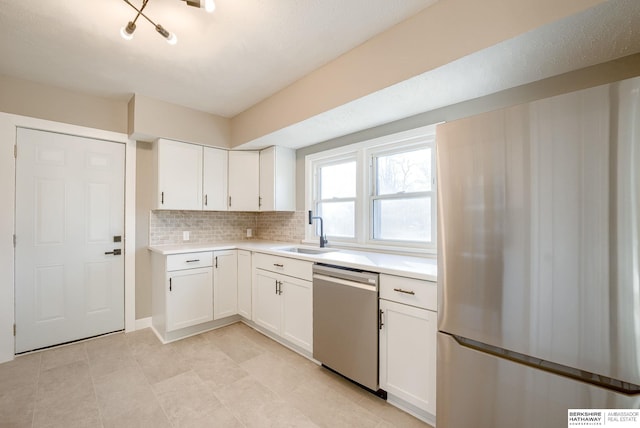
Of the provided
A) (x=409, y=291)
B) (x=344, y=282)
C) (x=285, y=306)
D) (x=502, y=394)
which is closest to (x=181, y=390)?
(x=285, y=306)

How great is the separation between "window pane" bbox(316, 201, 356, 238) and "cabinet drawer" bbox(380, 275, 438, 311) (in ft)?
3.95

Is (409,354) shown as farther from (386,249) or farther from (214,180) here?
(214,180)

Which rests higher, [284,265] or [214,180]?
[214,180]

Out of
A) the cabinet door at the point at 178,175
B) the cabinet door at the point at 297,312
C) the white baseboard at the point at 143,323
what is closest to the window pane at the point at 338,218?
the cabinet door at the point at 297,312

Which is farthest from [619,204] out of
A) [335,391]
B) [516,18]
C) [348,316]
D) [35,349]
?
[35,349]

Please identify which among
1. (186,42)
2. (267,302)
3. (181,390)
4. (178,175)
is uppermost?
(186,42)

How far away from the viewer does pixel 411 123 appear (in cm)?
238

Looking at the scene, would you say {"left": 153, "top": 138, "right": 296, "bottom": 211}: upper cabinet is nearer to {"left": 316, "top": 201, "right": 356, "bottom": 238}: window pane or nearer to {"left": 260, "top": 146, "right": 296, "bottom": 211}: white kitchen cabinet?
{"left": 260, "top": 146, "right": 296, "bottom": 211}: white kitchen cabinet

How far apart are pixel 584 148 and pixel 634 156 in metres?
0.13

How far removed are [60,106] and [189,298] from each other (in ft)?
7.54

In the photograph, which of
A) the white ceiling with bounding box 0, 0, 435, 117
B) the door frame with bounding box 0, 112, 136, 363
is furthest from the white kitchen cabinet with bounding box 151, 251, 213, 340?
the white ceiling with bounding box 0, 0, 435, 117

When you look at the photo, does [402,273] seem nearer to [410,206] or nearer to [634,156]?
[410,206]

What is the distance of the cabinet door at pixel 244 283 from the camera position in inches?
121

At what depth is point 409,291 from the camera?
169 cm
